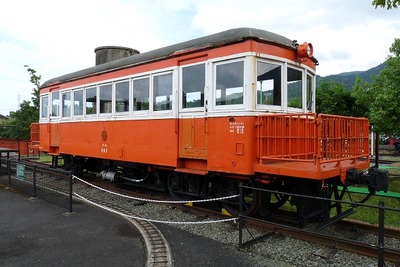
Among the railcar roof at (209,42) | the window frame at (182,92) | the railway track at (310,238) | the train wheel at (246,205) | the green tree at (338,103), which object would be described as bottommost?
the railway track at (310,238)

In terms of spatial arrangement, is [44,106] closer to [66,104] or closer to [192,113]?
[66,104]

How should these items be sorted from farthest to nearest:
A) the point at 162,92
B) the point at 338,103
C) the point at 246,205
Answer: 1. the point at 338,103
2. the point at 162,92
3. the point at 246,205

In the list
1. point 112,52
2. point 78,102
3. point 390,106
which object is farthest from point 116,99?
point 390,106

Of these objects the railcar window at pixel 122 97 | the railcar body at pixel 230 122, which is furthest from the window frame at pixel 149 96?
the railcar window at pixel 122 97

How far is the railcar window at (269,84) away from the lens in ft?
20.2

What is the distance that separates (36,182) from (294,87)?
315 inches

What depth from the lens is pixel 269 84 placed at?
6289 mm

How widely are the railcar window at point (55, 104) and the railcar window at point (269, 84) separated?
8.09 m

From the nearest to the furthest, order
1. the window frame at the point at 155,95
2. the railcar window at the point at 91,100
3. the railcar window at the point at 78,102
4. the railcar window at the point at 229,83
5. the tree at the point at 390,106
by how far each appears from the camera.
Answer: the railcar window at the point at 229,83 < the window frame at the point at 155,95 < the railcar window at the point at 91,100 < the railcar window at the point at 78,102 < the tree at the point at 390,106

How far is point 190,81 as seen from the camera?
22.8ft

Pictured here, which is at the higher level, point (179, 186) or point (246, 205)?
point (179, 186)

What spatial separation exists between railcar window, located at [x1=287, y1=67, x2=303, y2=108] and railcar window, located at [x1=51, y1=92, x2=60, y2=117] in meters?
8.27

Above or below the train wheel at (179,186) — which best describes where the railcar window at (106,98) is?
above

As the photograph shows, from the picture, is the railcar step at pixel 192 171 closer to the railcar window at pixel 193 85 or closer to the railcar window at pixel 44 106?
the railcar window at pixel 193 85
